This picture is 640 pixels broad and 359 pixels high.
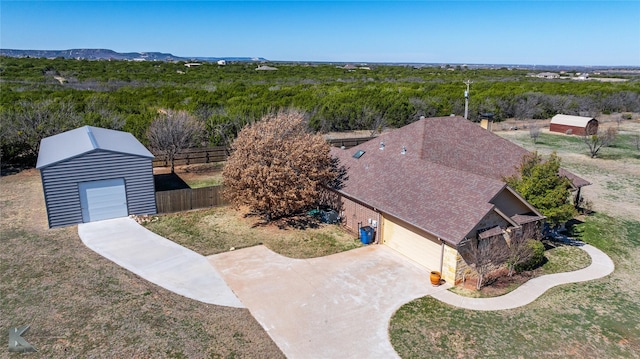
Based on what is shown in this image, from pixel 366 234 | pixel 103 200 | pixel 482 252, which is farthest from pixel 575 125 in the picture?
pixel 103 200

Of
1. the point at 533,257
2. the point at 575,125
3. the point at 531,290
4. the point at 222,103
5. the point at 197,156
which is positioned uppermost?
the point at 222,103

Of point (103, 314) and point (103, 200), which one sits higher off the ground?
point (103, 200)

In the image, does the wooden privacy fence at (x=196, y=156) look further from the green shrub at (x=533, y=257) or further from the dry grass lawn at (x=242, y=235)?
the green shrub at (x=533, y=257)

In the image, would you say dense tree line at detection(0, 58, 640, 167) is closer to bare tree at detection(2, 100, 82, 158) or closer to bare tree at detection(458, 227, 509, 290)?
bare tree at detection(2, 100, 82, 158)

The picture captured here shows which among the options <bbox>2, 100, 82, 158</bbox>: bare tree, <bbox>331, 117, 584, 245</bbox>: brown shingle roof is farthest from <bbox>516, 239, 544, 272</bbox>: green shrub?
<bbox>2, 100, 82, 158</bbox>: bare tree

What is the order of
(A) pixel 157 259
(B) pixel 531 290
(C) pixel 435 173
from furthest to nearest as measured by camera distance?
(C) pixel 435 173 < (A) pixel 157 259 < (B) pixel 531 290

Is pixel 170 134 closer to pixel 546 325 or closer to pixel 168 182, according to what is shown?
pixel 168 182
